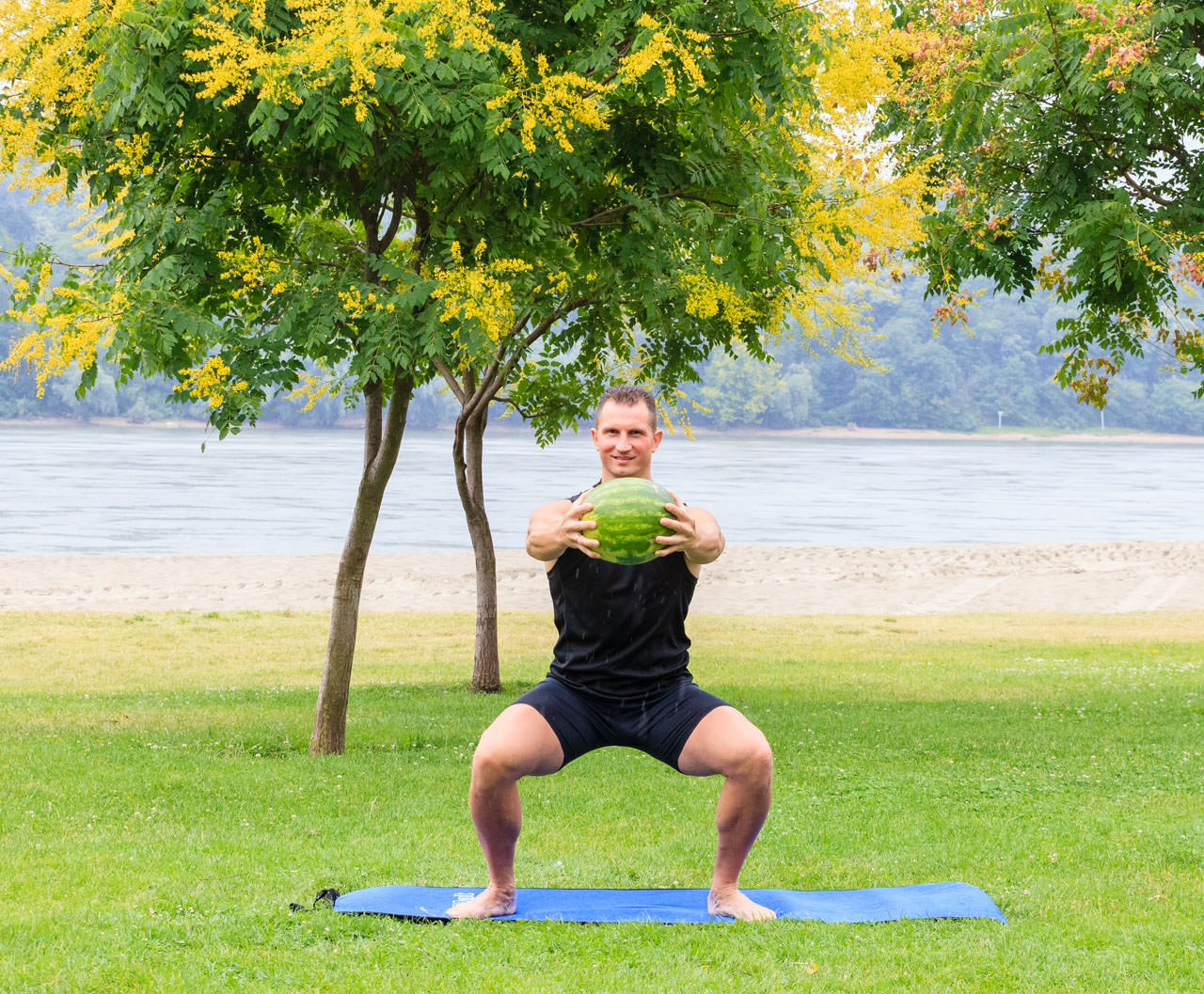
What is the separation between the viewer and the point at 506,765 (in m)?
5.32

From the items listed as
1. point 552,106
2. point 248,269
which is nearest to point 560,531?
point 552,106

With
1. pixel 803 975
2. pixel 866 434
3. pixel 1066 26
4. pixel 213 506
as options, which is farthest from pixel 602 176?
pixel 866 434

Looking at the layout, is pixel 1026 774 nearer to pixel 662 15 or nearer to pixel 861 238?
pixel 861 238

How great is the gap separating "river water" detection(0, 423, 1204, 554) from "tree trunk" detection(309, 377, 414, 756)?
18324mm

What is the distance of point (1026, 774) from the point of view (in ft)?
31.7

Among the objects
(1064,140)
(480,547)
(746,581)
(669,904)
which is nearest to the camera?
(669,904)

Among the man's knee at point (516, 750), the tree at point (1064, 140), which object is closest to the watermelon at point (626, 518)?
the man's knee at point (516, 750)

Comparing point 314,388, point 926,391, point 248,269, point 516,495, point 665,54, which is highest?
point 665,54

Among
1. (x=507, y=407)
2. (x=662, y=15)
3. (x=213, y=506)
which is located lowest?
(x=213, y=506)

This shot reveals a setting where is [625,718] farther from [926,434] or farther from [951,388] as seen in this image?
[926,434]

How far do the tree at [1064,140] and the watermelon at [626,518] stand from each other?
6345 millimetres

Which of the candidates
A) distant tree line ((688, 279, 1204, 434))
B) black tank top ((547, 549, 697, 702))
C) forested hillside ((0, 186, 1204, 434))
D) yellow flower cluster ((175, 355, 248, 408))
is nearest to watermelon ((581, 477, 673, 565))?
black tank top ((547, 549, 697, 702))

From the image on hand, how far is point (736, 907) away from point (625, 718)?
1.07 m

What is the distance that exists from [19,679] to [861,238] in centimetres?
1138
